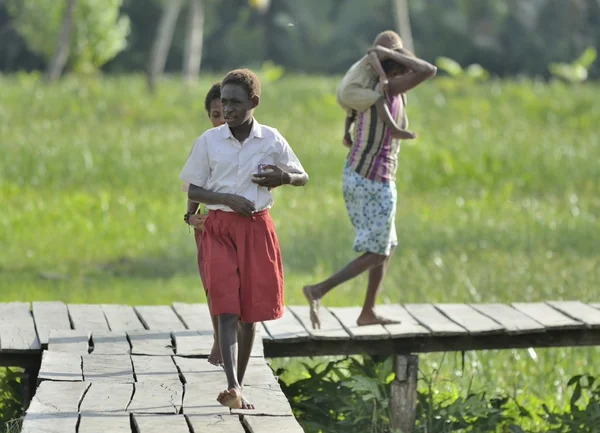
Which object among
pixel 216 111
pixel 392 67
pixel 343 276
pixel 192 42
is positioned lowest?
pixel 343 276

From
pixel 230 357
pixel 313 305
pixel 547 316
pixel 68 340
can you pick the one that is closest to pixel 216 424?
pixel 230 357

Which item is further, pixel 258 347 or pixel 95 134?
pixel 95 134

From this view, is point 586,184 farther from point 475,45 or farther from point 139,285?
point 475,45

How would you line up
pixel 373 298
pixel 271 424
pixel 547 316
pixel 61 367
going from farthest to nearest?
1. pixel 547 316
2. pixel 373 298
3. pixel 61 367
4. pixel 271 424

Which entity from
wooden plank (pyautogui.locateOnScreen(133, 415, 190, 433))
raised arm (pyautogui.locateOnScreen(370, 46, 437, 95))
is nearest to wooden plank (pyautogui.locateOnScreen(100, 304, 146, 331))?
wooden plank (pyautogui.locateOnScreen(133, 415, 190, 433))

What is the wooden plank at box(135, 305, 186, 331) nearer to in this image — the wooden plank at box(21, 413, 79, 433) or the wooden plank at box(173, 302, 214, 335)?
the wooden plank at box(173, 302, 214, 335)

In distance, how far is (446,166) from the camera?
15.9 metres

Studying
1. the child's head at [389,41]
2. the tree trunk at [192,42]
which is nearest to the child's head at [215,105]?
the child's head at [389,41]

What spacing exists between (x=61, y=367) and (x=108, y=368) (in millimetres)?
219

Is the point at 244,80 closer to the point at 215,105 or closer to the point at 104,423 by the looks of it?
the point at 215,105

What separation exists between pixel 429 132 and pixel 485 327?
1172 cm

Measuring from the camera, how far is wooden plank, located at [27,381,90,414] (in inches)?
198

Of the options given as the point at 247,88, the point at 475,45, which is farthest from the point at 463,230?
the point at 475,45

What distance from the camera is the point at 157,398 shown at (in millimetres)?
5289
